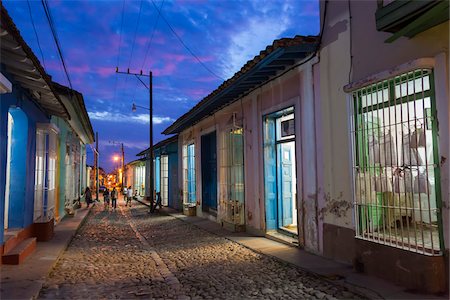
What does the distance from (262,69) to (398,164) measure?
3.75 m

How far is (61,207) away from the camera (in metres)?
14.0

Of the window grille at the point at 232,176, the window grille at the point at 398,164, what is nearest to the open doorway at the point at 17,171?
the window grille at the point at 232,176

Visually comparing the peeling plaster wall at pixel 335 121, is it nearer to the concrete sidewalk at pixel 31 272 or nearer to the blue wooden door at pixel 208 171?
the concrete sidewalk at pixel 31 272

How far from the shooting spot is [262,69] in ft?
26.1

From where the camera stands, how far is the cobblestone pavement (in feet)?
16.4

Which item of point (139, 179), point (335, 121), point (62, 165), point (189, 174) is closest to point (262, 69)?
point (335, 121)

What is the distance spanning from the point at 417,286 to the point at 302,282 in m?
1.46

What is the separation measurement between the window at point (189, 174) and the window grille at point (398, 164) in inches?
424

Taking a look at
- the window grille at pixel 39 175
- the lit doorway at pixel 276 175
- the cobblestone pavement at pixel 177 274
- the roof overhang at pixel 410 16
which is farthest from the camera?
the lit doorway at pixel 276 175

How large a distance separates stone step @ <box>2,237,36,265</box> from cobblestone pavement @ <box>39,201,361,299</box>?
591mm

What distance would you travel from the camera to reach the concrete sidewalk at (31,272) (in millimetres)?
4807

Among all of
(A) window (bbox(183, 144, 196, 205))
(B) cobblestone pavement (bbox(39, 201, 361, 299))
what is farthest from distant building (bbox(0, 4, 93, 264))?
(A) window (bbox(183, 144, 196, 205))

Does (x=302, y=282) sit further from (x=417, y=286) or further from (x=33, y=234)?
(x=33, y=234)

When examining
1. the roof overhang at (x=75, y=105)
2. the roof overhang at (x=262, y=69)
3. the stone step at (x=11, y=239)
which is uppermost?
the roof overhang at (x=75, y=105)
